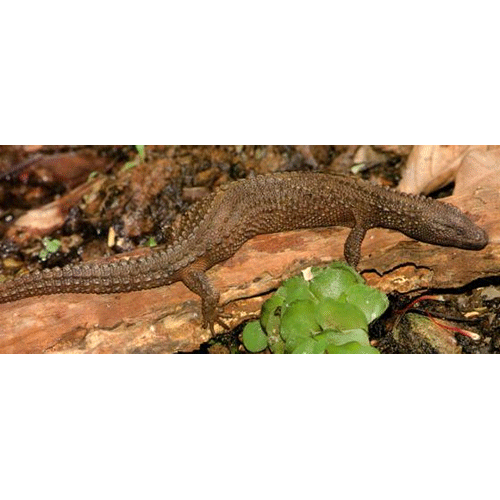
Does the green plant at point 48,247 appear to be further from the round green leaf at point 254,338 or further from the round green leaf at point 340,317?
the round green leaf at point 340,317

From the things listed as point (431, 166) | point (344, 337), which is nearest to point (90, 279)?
point (344, 337)

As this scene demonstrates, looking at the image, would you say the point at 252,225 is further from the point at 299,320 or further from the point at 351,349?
the point at 351,349

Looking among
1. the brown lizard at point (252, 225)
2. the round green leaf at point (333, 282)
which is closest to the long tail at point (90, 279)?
the brown lizard at point (252, 225)

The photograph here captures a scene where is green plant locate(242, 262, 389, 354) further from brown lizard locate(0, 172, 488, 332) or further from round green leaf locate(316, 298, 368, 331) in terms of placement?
brown lizard locate(0, 172, 488, 332)

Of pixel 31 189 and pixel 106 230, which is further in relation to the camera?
pixel 31 189

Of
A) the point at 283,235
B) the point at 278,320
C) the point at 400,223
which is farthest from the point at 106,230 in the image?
the point at 400,223
